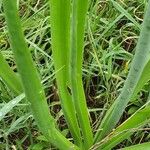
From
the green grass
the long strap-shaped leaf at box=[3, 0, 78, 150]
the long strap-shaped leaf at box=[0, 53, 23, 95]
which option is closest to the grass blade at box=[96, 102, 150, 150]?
the green grass

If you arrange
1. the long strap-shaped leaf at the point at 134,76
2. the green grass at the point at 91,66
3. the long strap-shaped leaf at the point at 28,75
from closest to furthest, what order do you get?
the long strap-shaped leaf at the point at 28,75
the long strap-shaped leaf at the point at 134,76
the green grass at the point at 91,66

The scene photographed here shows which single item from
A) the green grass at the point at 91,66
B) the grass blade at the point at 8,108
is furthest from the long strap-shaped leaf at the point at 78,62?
the grass blade at the point at 8,108

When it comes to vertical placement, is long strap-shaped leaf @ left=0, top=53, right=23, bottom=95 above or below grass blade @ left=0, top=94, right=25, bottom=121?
above

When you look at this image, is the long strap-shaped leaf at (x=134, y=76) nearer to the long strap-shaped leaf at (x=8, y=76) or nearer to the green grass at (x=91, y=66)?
the green grass at (x=91, y=66)

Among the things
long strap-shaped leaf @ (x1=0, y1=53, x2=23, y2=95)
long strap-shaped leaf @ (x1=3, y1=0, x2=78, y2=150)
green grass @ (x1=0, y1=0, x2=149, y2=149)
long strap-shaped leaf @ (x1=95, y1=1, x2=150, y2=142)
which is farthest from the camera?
green grass @ (x1=0, y1=0, x2=149, y2=149)

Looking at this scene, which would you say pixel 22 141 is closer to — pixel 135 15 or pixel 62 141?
pixel 62 141

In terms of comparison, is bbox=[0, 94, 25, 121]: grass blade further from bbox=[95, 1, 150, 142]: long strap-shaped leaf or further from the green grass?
bbox=[95, 1, 150, 142]: long strap-shaped leaf
